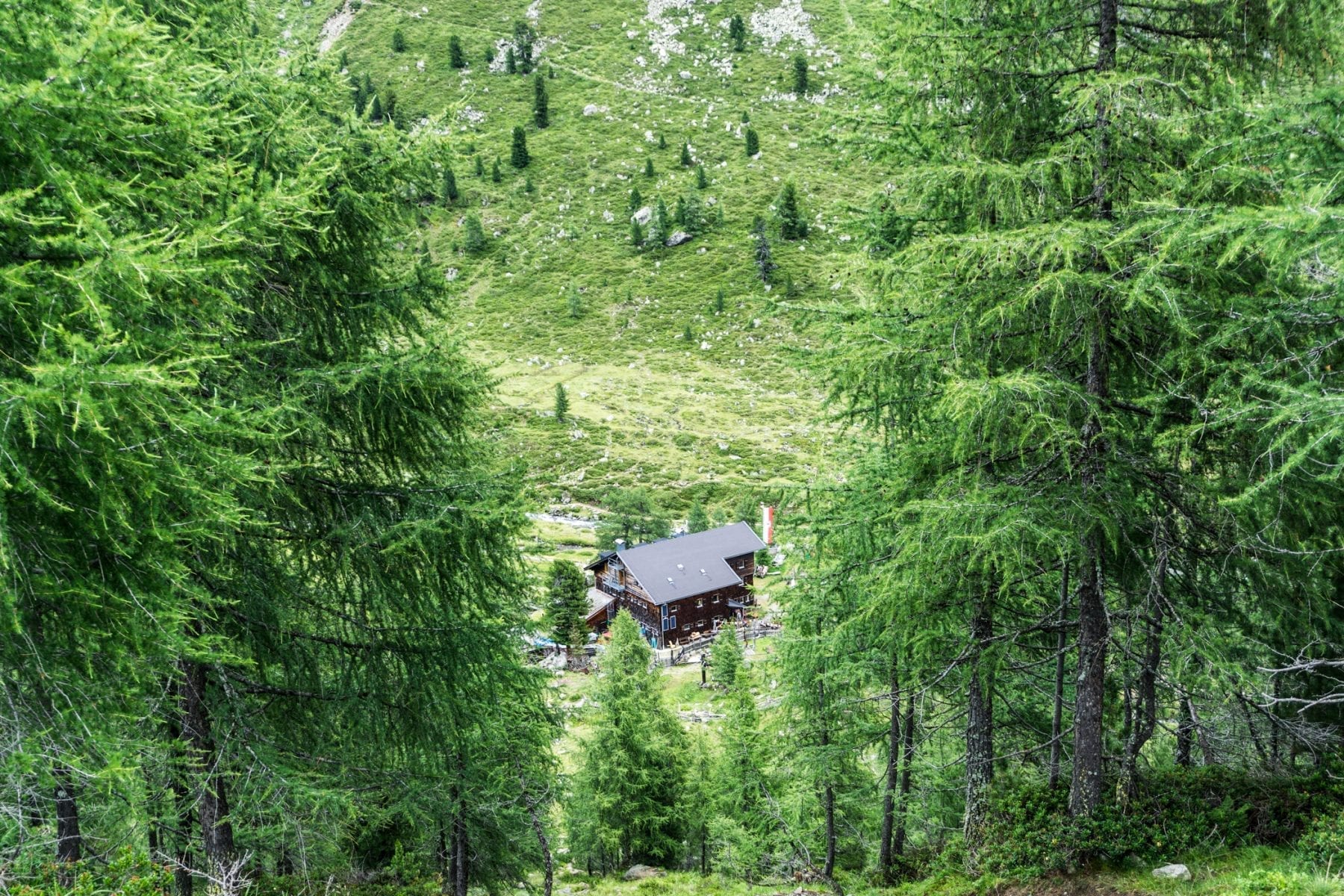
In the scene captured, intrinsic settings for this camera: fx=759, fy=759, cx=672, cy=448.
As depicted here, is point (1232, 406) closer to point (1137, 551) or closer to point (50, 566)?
point (1137, 551)

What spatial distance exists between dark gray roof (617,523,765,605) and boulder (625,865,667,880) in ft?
92.1

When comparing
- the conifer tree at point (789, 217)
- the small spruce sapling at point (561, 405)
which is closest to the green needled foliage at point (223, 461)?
the small spruce sapling at point (561, 405)

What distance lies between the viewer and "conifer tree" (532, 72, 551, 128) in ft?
421

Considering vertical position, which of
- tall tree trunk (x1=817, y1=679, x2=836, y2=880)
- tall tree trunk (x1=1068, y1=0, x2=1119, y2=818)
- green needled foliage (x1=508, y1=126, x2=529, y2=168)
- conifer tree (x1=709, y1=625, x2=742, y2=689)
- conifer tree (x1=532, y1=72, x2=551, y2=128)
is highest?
conifer tree (x1=532, y1=72, x2=551, y2=128)

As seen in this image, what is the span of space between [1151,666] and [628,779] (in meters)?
18.1

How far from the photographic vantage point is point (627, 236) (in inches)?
4402

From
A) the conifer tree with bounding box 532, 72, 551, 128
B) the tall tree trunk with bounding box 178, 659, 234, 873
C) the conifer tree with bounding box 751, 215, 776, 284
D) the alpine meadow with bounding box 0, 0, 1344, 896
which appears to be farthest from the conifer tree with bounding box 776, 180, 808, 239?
the tall tree trunk with bounding box 178, 659, 234, 873

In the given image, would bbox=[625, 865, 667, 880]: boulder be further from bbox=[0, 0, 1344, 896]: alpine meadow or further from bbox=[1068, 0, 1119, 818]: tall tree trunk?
bbox=[1068, 0, 1119, 818]: tall tree trunk

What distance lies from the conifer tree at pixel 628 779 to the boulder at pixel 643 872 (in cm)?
42

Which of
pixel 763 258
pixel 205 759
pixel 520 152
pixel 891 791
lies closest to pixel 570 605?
pixel 891 791

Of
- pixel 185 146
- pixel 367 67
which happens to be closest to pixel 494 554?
pixel 185 146

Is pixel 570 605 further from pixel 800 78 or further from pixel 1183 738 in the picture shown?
pixel 800 78

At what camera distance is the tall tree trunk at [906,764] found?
41.0ft

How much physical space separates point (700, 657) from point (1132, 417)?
45618 mm
